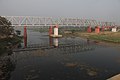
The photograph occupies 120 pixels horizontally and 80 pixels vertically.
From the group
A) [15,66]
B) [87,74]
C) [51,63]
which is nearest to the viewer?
[87,74]

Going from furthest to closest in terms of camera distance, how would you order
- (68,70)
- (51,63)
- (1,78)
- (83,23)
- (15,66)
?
(83,23), (51,63), (15,66), (68,70), (1,78)

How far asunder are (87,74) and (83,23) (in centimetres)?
10026

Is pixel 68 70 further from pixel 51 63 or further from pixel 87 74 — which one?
pixel 51 63

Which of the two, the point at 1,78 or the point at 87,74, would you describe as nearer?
the point at 1,78

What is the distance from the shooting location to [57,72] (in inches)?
1164

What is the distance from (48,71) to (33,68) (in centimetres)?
382

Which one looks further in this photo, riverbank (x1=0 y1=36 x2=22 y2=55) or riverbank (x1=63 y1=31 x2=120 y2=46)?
riverbank (x1=63 y1=31 x2=120 y2=46)

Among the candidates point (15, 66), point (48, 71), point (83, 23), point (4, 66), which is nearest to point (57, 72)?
point (48, 71)

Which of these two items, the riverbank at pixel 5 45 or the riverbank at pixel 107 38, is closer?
the riverbank at pixel 5 45

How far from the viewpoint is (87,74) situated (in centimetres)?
2856

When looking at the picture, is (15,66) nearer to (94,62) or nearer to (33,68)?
(33,68)

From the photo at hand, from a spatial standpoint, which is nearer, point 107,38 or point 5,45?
point 5,45

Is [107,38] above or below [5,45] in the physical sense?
above

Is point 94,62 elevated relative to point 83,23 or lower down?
lower down
